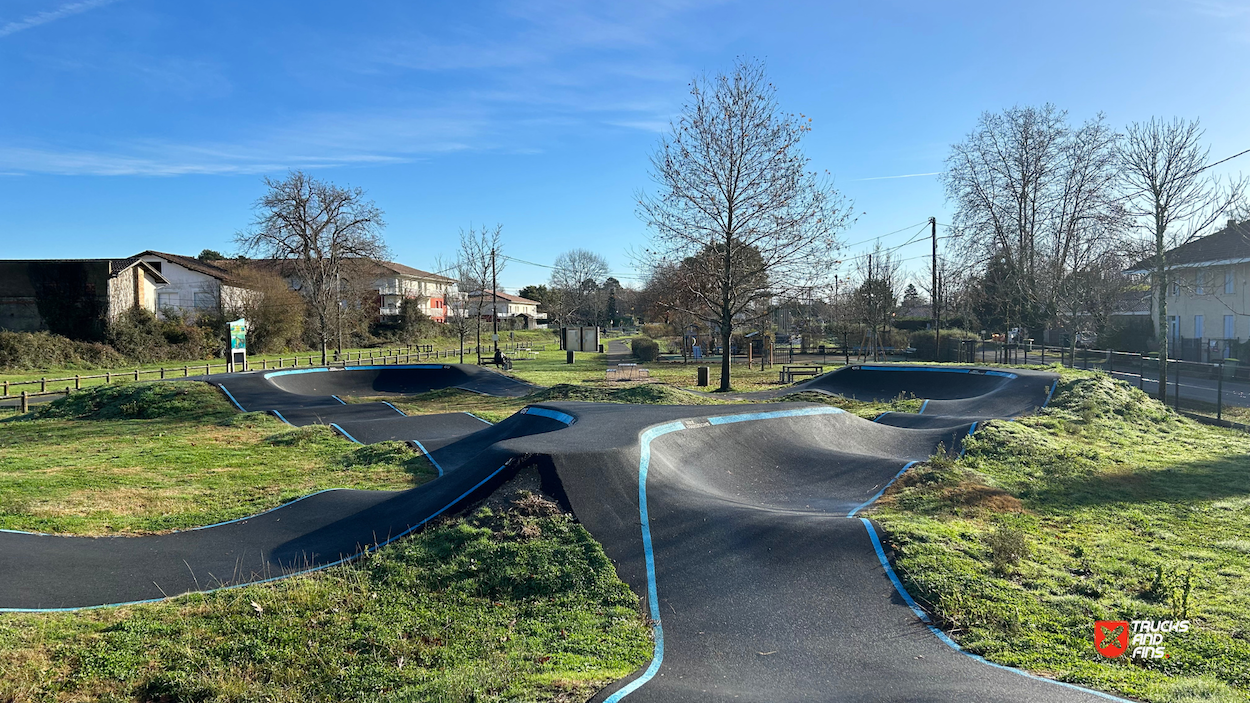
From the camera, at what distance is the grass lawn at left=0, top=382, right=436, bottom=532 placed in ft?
29.4

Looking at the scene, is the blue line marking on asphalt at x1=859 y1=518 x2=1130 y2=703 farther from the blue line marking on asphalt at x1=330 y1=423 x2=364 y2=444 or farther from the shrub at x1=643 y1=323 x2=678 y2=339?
the shrub at x1=643 y1=323 x2=678 y2=339

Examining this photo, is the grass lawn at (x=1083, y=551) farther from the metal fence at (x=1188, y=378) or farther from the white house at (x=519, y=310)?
the white house at (x=519, y=310)

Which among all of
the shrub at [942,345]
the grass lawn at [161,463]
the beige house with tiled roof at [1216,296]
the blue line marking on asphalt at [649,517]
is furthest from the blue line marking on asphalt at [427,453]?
the shrub at [942,345]

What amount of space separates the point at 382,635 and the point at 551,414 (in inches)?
307

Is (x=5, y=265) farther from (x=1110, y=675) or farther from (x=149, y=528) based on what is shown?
(x=1110, y=675)

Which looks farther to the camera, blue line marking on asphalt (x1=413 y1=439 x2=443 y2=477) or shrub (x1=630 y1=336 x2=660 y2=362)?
shrub (x1=630 y1=336 x2=660 y2=362)

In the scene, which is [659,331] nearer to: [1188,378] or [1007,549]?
[1188,378]

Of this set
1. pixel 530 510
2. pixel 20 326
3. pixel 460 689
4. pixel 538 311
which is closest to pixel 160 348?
pixel 20 326

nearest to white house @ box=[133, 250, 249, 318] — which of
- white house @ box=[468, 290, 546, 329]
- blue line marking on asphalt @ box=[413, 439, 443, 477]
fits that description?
white house @ box=[468, 290, 546, 329]

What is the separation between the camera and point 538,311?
10225 cm

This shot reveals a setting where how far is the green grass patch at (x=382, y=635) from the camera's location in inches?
170

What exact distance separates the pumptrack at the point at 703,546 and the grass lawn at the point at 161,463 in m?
0.87

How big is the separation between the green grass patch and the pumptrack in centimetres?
41

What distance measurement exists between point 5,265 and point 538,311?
70839mm
